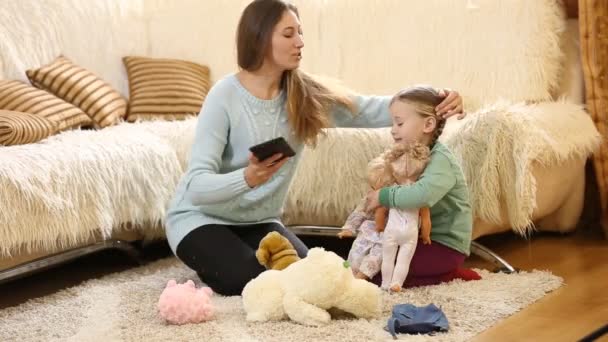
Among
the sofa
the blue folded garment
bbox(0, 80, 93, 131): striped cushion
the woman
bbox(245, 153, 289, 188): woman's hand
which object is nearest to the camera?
the blue folded garment

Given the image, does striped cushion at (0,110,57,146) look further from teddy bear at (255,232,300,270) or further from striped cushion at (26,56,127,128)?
teddy bear at (255,232,300,270)

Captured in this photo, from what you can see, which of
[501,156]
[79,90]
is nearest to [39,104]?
[79,90]


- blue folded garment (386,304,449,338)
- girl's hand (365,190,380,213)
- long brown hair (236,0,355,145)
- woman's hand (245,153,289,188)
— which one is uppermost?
long brown hair (236,0,355,145)

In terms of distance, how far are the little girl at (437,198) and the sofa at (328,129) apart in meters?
0.17

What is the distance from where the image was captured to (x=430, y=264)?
6.84 feet

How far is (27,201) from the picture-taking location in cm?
208

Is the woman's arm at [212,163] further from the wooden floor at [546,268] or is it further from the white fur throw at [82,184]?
the wooden floor at [546,268]

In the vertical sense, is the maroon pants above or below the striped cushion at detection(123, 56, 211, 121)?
below

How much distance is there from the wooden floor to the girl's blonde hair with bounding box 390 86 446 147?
0.49 metres

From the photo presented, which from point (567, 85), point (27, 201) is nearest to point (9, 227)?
point (27, 201)

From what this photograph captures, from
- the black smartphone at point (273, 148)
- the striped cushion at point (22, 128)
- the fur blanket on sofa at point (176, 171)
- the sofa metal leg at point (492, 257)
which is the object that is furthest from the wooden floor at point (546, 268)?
the black smartphone at point (273, 148)

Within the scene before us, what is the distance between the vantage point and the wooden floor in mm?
1786

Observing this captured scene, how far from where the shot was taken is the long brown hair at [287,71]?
2.07 meters

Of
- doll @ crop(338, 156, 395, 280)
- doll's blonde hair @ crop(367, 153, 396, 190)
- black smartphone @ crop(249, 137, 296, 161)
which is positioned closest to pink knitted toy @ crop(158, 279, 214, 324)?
black smartphone @ crop(249, 137, 296, 161)
